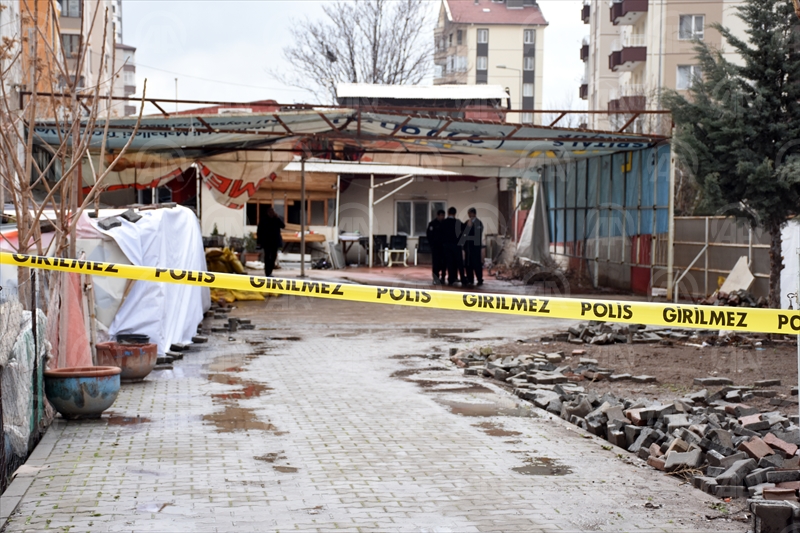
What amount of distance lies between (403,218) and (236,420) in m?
27.0

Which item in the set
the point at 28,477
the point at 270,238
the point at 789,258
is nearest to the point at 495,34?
the point at 270,238

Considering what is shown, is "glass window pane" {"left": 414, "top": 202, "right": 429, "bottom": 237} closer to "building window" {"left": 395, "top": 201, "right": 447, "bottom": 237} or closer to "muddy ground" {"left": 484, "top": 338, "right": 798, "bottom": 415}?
"building window" {"left": 395, "top": 201, "right": 447, "bottom": 237}

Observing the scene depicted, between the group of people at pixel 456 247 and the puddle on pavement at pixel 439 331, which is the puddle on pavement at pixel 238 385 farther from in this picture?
the group of people at pixel 456 247

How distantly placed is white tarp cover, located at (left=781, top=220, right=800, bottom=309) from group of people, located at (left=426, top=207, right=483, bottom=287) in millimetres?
8919

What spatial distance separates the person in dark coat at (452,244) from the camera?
76.6 ft

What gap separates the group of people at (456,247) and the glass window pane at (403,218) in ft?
35.4

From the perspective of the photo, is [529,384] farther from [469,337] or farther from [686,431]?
[469,337]

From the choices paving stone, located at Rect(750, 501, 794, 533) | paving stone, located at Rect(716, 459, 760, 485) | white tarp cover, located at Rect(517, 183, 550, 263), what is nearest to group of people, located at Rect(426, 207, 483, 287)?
white tarp cover, located at Rect(517, 183, 550, 263)

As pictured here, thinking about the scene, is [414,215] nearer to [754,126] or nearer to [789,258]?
[789,258]

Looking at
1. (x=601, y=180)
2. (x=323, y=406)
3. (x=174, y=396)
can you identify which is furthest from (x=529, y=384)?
(x=601, y=180)

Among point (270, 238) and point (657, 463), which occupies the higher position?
point (270, 238)

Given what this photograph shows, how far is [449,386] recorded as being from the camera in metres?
10.0

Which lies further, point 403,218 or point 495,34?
point 495,34

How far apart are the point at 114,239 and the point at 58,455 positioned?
4.97 metres
